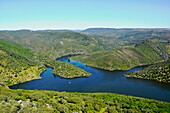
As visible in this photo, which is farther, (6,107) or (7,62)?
(7,62)

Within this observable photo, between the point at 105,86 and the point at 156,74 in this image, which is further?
the point at 156,74

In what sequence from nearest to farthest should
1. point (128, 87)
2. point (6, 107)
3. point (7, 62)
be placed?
point (6, 107) < point (128, 87) < point (7, 62)

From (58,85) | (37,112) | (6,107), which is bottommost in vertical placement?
(58,85)

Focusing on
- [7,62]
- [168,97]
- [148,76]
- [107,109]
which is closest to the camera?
[107,109]

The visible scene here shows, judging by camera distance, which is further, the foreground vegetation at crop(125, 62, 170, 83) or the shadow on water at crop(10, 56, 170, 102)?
the foreground vegetation at crop(125, 62, 170, 83)

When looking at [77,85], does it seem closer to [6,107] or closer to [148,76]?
[148,76]

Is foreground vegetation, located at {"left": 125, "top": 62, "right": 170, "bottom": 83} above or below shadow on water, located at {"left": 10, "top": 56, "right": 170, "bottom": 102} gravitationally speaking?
above

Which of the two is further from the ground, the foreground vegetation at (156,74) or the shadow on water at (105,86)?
the foreground vegetation at (156,74)

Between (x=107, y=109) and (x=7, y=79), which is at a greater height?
(x=107, y=109)

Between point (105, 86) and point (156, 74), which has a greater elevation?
point (156, 74)

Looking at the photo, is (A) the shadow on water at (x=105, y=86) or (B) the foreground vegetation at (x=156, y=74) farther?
(B) the foreground vegetation at (x=156, y=74)

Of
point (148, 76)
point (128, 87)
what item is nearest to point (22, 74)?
point (128, 87)
